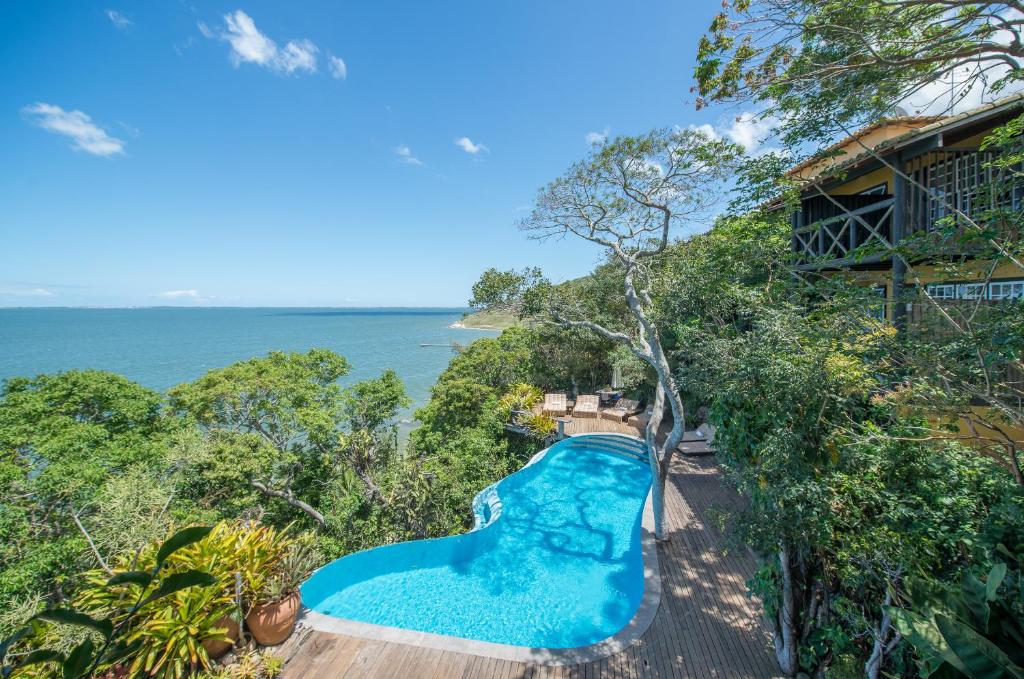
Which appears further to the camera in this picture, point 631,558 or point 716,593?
point 631,558

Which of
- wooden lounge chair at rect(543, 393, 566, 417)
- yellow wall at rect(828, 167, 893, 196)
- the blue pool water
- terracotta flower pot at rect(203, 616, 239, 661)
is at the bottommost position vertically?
the blue pool water

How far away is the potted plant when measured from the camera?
19.3ft

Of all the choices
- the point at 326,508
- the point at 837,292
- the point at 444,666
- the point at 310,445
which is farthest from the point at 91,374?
the point at 837,292

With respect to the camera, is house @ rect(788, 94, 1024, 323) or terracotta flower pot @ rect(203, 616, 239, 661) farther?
house @ rect(788, 94, 1024, 323)

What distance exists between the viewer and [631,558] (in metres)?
8.62

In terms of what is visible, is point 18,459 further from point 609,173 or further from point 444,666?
point 609,173

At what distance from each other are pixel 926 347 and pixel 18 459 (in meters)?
16.9

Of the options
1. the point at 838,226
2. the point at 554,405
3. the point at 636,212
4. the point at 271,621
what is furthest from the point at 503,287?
the point at 271,621

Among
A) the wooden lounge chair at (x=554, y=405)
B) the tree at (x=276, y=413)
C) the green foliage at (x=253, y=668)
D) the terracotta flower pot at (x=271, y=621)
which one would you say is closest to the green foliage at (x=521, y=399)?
the wooden lounge chair at (x=554, y=405)

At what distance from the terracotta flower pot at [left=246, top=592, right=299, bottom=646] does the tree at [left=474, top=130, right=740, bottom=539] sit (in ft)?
21.7

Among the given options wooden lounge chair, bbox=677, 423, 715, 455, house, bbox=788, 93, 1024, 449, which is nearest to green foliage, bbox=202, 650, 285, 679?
house, bbox=788, 93, 1024, 449

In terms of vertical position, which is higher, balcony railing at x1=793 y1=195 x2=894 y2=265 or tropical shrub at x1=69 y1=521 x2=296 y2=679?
balcony railing at x1=793 y1=195 x2=894 y2=265

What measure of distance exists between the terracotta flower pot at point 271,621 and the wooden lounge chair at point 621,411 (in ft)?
39.5

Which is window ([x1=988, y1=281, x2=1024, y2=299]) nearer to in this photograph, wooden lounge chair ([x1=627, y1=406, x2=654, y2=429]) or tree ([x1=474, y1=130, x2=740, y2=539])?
tree ([x1=474, y1=130, x2=740, y2=539])
